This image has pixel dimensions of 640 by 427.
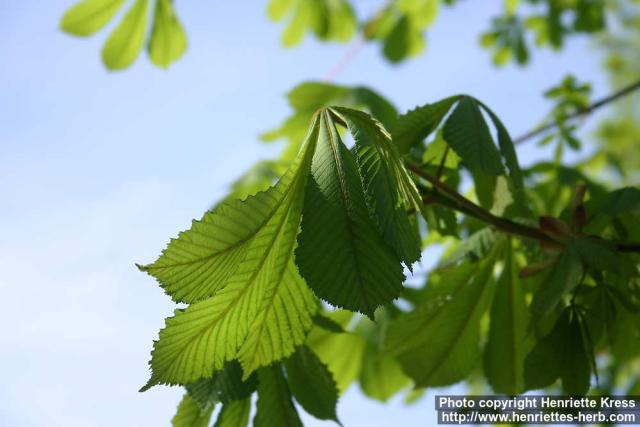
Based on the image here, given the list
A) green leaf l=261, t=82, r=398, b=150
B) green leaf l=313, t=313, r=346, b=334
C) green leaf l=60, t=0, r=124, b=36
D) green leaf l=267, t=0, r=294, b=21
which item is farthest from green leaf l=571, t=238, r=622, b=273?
green leaf l=267, t=0, r=294, b=21

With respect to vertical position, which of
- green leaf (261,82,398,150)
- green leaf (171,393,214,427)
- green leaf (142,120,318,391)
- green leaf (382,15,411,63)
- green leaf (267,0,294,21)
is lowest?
green leaf (171,393,214,427)

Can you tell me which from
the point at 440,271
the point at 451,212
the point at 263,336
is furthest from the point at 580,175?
the point at 263,336

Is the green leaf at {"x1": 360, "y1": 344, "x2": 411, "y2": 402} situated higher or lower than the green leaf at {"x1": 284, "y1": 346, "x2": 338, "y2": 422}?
higher

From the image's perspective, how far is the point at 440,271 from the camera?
1130 mm

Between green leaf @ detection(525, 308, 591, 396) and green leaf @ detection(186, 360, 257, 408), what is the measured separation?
38 cm

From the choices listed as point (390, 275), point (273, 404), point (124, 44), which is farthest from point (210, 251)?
point (124, 44)

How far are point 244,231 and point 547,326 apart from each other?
607 millimetres

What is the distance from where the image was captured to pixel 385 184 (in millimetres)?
625

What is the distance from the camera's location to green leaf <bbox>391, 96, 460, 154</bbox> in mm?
875

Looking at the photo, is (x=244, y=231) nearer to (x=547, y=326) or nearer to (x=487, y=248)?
(x=487, y=248)

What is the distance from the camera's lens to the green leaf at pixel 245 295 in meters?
0.63

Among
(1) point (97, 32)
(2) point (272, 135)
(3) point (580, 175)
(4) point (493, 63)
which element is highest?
(4) point (493, 63)

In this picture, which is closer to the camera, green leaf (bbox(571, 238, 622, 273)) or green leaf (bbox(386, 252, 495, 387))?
green leaf (bbox(571, 238, 622, 273))

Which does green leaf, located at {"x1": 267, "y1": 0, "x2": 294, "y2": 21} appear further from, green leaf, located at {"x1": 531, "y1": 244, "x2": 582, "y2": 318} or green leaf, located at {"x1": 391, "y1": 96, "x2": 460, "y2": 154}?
green leaf, located at {"x1": 531, "y1": 244, "x2": 582, "y2": 318}
